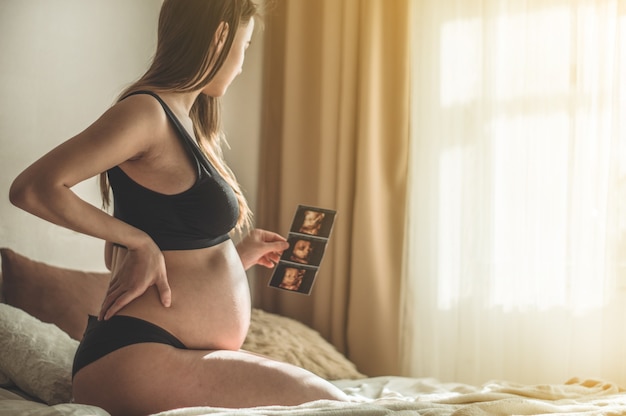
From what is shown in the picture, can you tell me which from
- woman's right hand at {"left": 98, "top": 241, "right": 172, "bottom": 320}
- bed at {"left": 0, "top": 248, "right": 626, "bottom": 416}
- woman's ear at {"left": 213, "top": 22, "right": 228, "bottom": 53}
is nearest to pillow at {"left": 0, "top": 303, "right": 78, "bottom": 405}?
bed at {"left": 0, "top": 248, "right": 626, "bottom": 416}

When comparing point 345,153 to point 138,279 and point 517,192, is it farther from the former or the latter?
point 138,279

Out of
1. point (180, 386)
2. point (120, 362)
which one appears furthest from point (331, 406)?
point (120, 362)

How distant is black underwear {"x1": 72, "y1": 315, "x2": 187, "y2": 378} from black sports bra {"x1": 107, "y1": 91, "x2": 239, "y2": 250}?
157 millimetres

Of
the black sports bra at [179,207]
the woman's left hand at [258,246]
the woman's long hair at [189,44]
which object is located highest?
the woman's long hair at [189,44]

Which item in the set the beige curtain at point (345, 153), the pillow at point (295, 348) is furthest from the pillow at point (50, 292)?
the beige curtain at point (345, 153)

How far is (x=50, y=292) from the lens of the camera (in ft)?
7.19

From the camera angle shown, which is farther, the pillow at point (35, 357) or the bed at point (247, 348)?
the pillow at point (35, 357)

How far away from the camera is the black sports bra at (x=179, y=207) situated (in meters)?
1.41

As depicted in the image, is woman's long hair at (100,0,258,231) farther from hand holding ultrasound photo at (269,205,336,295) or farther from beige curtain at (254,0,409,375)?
beige curtain at (254,0,409,375)

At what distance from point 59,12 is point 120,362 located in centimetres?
171

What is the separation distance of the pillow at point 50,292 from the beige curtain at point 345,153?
3.80ft

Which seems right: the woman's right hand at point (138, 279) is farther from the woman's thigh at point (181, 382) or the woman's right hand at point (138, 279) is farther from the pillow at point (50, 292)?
the pillow at point (50, 292)

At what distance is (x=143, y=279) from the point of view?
132 cm

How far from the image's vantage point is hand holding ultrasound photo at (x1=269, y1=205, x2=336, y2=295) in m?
1.81
